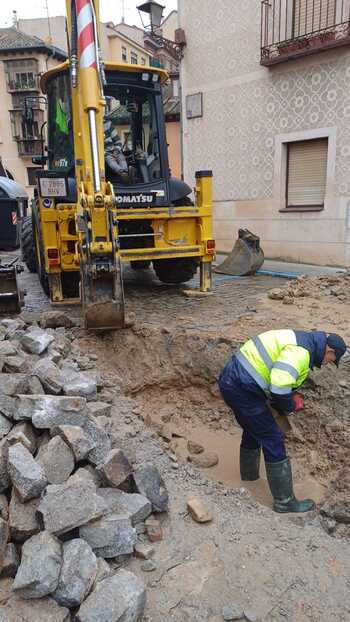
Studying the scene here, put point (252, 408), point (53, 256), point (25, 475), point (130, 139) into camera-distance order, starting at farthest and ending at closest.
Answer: point (130, 139), point (53, 256), point (252, 408), point (25, 475)

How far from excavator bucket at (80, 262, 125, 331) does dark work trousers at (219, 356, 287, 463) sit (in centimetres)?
185

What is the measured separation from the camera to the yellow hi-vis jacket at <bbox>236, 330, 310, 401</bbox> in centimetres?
293

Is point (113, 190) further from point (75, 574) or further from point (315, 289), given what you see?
point (75, 574)

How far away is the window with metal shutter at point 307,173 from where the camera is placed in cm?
888

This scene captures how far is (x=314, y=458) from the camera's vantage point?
393cm

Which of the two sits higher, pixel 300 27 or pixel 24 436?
pixel 300 27

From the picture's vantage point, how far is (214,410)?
465 centimetres

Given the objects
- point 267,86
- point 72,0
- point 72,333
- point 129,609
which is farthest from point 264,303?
point 267,86

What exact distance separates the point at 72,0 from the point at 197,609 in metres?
5.13

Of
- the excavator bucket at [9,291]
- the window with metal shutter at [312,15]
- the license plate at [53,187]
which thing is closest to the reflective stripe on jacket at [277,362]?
the excavator bucket at [9,291]

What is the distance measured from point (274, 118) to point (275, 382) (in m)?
7.76

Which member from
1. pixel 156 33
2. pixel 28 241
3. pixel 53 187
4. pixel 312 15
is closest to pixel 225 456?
pixel 53 187

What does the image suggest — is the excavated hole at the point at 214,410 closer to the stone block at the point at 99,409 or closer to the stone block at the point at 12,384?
the stone block at the point at 99,409

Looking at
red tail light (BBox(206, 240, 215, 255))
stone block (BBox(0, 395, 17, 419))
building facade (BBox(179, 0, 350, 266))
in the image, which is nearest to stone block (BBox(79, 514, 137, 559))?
stone block (BBox(0, 395, 17, 419))
